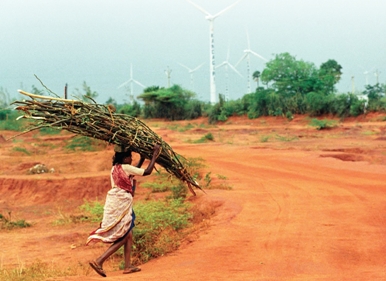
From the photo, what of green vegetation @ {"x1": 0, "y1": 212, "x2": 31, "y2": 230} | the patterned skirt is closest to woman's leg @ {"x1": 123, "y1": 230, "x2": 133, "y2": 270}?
the patterned skirt

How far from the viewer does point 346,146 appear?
741 inches

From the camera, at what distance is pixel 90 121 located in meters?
5.13

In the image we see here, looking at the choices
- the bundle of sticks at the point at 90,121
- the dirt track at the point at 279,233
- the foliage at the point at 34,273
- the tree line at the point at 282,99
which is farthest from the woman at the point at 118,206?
the tree line at the point at 282,99

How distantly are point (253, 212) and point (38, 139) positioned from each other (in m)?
24.6

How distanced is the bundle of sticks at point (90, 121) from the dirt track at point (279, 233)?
1.32 metres

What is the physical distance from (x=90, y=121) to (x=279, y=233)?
2801mm

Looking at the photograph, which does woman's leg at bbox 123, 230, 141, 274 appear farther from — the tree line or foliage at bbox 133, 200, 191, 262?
the tree line

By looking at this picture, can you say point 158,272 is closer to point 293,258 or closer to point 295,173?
point 293,258

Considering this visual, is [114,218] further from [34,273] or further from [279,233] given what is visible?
[279,233]

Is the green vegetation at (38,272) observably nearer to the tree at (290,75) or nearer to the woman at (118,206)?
the woman at (118,206)

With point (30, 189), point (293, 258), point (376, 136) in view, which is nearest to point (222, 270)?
point (293, 258)

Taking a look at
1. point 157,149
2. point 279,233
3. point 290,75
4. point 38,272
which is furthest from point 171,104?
point 157,149

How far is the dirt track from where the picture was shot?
16.7ft

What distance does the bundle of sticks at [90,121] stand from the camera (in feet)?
15.9
